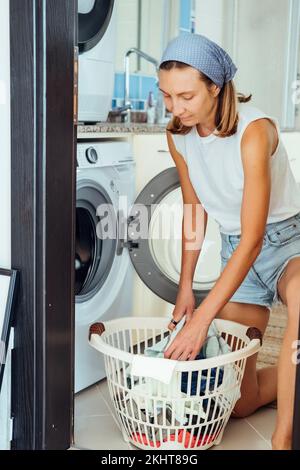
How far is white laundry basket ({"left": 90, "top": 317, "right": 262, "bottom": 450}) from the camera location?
1.92 m

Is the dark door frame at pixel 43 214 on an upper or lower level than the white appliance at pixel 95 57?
lower

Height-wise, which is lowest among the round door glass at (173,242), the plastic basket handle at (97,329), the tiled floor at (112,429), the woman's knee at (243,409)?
the tiled floor at (112,429)

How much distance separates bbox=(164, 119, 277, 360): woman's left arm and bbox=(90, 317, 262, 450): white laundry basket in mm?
80

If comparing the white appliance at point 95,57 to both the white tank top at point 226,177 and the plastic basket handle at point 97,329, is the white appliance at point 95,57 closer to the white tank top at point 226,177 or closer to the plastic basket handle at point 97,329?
the white tank top at point 226,177

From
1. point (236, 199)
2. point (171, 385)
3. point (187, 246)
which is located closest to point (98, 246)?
point (187, 246)

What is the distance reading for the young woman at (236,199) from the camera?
1.83 m

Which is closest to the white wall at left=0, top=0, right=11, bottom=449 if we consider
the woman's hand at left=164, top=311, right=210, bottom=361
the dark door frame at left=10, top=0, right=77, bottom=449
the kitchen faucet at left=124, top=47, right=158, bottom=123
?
the dark door frame at left=10, top=0, right=77, bottom=449

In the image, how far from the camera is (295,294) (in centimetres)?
189

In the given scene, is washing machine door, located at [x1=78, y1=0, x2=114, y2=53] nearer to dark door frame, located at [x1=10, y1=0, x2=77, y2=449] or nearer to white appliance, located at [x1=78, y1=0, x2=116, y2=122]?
white appliance, located at [x1=78, y1=0, x2=116, y2=122]

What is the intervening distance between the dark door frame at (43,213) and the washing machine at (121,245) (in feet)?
1.79

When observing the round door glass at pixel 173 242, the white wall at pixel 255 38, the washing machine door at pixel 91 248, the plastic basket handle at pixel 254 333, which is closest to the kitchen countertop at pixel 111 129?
the washing machine door at pixel 91 248

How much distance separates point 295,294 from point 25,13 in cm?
106
